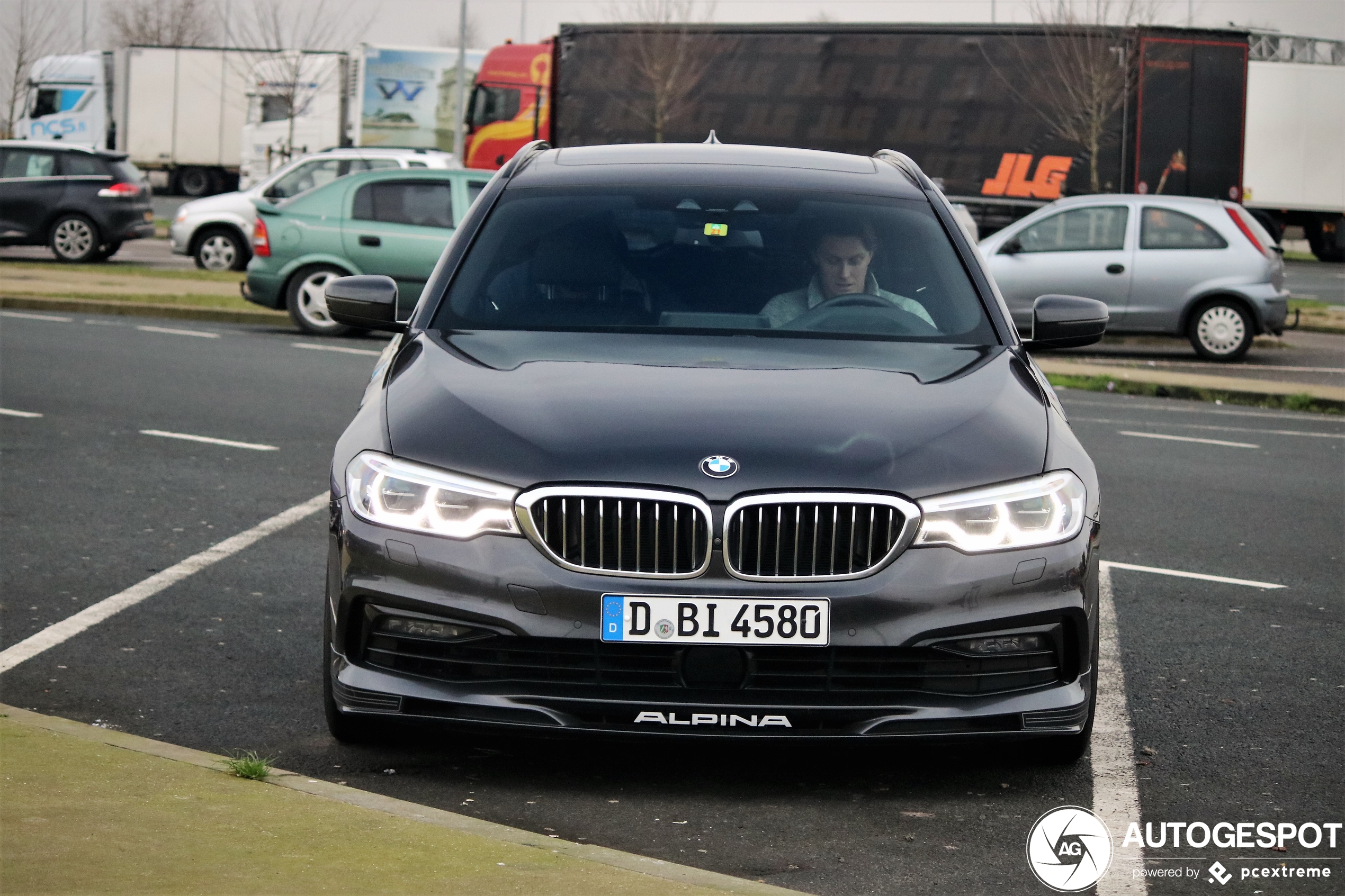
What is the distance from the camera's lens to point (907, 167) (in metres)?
6.38

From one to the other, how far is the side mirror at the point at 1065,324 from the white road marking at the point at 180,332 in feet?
42.4

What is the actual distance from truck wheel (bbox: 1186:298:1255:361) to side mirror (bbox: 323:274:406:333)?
48.6 ft

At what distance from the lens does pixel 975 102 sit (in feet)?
97.9

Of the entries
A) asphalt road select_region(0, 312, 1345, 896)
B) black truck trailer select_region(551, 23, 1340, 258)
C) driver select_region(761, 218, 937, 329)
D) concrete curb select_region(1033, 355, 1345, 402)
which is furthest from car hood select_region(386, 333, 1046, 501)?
black truck trailer select_region(551, 23, 1340, 258)

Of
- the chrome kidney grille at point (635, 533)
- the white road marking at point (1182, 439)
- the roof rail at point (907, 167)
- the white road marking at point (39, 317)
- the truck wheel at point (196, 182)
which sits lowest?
the truck wheel at point (196, 182)

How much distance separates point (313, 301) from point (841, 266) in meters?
13.2

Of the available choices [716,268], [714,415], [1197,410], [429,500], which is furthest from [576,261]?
[1197,410]

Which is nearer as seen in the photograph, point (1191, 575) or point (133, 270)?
point (1191, 575)

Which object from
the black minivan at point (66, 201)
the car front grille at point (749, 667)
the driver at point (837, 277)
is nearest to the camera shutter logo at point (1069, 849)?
the car front grille at point (749, 667)

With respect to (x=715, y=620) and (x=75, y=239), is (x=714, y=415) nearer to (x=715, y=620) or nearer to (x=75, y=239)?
(x=715, y=620)

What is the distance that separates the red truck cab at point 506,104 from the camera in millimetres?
34781

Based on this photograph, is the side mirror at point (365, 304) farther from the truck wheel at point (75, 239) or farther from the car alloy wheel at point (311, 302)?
the truck wheel at point (75, 239)

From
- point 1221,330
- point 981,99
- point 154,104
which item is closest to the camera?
point 1221,330

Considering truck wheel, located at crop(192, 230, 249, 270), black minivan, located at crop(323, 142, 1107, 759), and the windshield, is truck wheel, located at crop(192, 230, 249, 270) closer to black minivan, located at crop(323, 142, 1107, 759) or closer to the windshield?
the windshield
